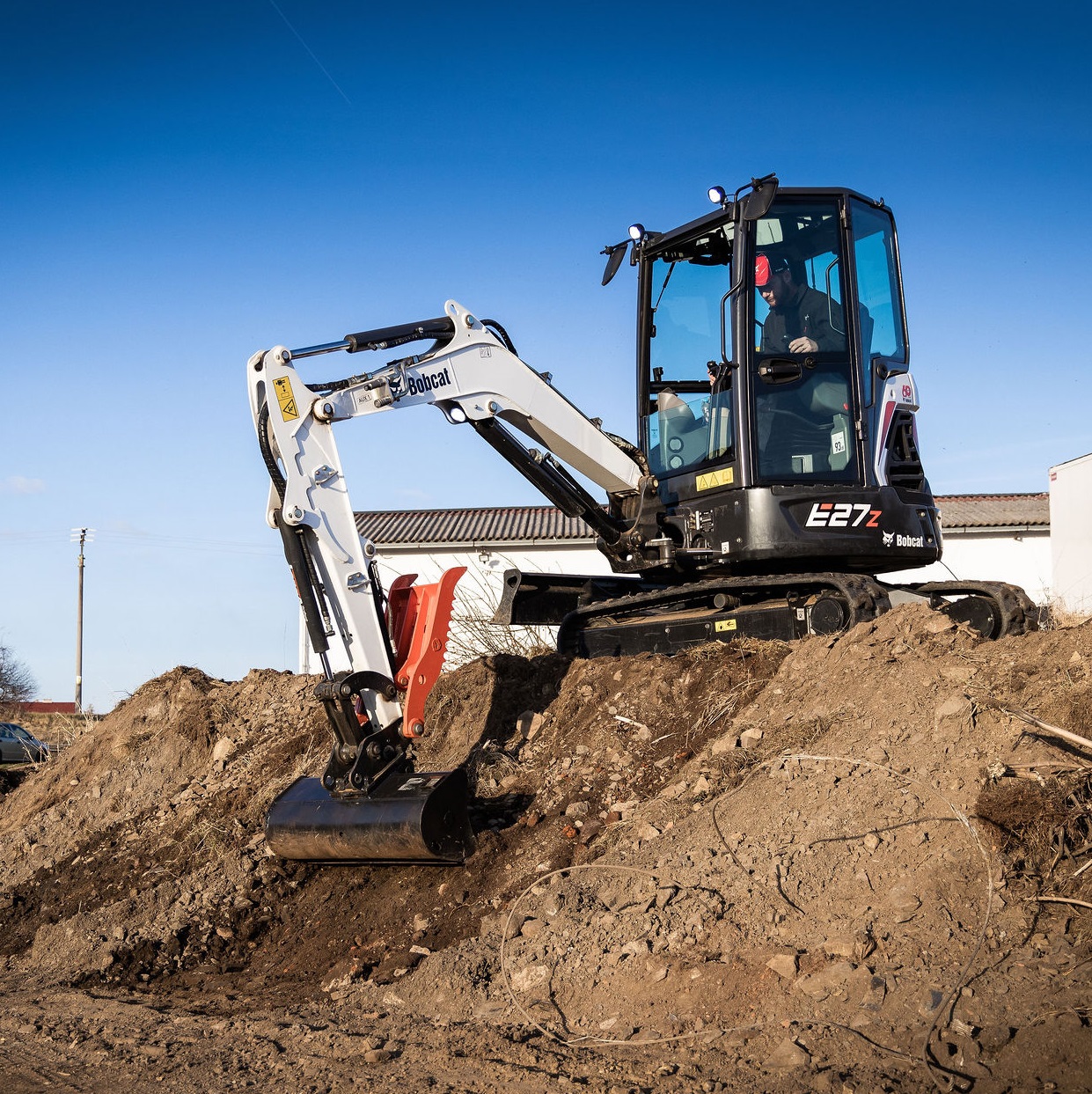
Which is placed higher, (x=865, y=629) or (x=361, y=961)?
(x=865, y=629)

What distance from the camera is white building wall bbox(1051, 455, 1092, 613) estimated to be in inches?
633

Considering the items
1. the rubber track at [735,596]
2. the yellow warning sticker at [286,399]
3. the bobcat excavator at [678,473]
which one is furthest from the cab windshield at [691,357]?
the yellow warning sticker at [286,399]

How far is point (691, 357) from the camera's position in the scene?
27.8ft

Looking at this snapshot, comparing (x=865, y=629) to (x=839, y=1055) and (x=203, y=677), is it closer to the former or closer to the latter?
(x=839, y=1055)

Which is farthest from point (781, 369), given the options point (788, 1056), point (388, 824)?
point (788, 1056)

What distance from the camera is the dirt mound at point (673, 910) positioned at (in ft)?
13.0

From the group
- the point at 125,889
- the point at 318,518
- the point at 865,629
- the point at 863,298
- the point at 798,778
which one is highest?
the point at 863,298

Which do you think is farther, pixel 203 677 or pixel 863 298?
pixel 203 677

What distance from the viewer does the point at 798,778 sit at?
17.6 feet

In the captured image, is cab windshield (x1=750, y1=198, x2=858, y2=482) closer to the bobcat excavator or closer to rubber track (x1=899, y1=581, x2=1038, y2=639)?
the bobcat excavator

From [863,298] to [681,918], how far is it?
16.4 feet

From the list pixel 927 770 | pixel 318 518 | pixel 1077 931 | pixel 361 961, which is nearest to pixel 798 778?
pixel 927 770

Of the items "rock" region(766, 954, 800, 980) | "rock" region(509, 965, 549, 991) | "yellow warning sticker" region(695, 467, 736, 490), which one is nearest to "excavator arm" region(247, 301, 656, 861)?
"rock" region(509, 965, 549, 991)

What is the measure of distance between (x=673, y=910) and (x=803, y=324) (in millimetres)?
4486
